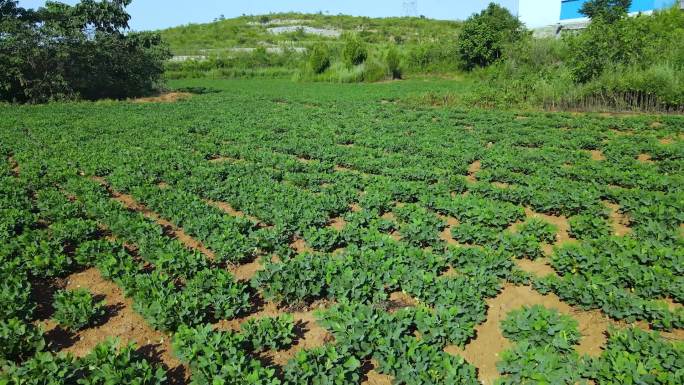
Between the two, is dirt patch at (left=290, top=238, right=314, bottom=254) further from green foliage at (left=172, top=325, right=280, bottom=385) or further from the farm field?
green foliage at (left=172, top=325, right=280, bottom=385)

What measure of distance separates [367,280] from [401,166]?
20.0 feet

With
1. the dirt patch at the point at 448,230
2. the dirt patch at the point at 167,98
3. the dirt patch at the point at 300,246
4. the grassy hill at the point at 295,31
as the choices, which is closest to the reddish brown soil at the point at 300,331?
the dirt patch at the point at 300,246

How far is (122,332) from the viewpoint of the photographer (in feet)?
17.2

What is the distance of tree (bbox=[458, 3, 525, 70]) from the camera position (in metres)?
38.6

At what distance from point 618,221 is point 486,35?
3505 centimetres

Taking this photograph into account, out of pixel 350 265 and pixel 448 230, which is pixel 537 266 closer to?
pixel 448 230

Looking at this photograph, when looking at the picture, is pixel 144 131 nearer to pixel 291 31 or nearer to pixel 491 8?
pixel 491 8

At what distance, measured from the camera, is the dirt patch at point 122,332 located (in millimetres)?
4852

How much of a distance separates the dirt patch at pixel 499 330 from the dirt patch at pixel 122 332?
10.4ft

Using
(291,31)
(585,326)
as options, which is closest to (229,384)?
(585,326)

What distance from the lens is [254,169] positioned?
11.5 m

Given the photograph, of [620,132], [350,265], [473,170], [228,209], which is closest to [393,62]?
[620,132]

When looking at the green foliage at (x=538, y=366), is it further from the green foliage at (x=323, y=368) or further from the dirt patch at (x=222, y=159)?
the dirt patch at (x=222, y=159)

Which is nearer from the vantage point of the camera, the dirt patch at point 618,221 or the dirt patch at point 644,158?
the dirt patch at point 618,221
